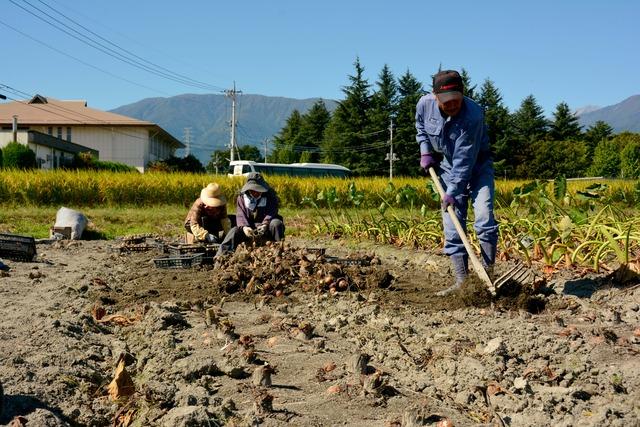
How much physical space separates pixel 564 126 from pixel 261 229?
50638 mm

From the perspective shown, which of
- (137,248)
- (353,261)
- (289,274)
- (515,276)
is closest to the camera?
(515,276)

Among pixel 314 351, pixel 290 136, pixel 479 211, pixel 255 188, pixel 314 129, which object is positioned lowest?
pixel 314 351

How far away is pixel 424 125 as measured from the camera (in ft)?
18.2

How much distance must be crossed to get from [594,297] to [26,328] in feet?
12.6

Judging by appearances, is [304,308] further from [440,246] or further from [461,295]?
[440,246]

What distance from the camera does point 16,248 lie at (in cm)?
802

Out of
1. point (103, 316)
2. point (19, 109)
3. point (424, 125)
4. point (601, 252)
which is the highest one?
point (19, 109)

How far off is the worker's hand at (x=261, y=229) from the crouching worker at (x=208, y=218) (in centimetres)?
75

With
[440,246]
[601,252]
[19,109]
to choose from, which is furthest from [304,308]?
[19,109]

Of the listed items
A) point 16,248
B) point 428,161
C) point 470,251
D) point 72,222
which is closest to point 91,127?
point 72,222

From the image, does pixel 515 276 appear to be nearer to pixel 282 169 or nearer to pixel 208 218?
pixel 208 218

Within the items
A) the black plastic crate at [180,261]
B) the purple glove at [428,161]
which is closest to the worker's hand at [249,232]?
the black plastic crate at [180,261]

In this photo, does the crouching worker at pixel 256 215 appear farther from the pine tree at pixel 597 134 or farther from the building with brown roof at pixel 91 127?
the pine tree at pixel 597 134

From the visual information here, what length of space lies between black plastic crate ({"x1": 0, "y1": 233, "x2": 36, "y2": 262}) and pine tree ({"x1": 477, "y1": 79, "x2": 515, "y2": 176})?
40794mm
